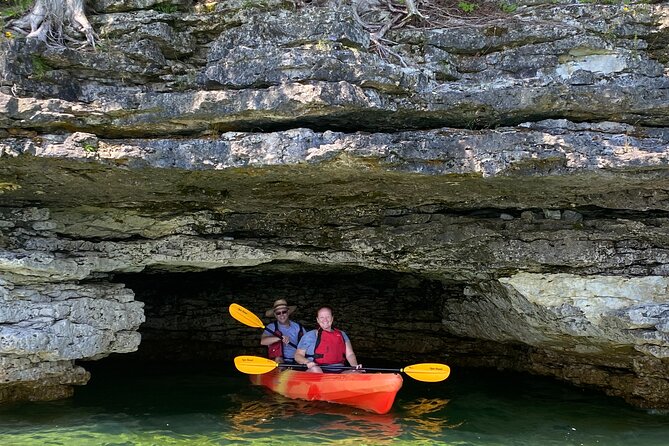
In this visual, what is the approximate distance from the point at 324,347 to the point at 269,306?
351 cm

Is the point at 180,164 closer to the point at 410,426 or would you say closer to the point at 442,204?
the point at 442,204

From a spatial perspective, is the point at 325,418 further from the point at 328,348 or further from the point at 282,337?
the point at 282,337

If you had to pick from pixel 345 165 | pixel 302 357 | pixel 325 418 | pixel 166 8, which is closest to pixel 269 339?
Result: pixel 302 357

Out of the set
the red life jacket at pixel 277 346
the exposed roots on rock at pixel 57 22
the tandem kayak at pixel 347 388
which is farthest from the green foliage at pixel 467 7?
the red life jacket at pixel 277 346

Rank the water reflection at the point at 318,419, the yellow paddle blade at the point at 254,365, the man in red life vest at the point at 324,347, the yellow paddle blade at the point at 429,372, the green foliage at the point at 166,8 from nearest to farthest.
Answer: the green foliage at the point at 166,8 < the water reflection at the point at 318,419 < the yellow paddle blade at the point at 429,372 < the yellow paddle blade at the point at 254,365 < the man in red life vest at the point at 324,347

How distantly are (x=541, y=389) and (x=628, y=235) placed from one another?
3.03 metres

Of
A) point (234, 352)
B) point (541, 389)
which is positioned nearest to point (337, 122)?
point (541, 389)

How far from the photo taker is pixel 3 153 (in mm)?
5379

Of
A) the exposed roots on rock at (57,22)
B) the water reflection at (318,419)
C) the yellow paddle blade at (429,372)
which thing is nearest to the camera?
the exposed roots on rock at (57,22)

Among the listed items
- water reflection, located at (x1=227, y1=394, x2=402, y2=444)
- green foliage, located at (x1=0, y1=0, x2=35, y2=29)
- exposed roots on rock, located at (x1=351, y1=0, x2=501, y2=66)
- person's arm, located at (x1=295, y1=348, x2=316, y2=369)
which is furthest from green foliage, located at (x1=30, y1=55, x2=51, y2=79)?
person's arm, located at (x1=295, y1=348, x2=316, y2=369)

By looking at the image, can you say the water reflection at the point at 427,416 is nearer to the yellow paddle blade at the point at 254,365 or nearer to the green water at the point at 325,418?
the green water at the point at 325,418

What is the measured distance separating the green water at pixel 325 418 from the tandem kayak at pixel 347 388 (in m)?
0.12

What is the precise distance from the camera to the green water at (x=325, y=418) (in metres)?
6.07

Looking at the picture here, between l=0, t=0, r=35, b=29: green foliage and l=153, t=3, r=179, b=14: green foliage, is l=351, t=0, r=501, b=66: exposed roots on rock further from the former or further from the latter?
l=0, t=0, r=35, b=29: green foliage
